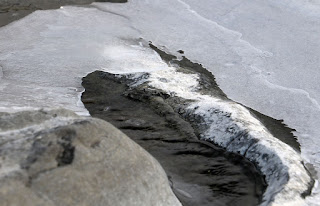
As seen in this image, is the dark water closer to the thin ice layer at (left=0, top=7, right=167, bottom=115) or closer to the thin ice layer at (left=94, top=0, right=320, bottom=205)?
the thin ice layer at (left=0, top=7, right=167, bottom=115)

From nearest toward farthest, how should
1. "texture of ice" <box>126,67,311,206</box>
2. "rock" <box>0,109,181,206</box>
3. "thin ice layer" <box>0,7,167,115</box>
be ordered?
"rock" <box>0,109,181,206</box>, "texture of ice" <box>126,67,311,206</box>, "thin ice layer" <box>0,7,167,115</box>

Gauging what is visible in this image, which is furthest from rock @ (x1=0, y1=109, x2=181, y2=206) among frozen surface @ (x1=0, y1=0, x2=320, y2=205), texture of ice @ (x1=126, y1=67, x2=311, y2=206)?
frozen surface @ (x1=0, y1=0, x2=320, y2=205)

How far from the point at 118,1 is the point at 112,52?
1.83m

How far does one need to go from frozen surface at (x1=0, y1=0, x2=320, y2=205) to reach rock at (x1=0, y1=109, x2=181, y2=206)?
1307 millimetres

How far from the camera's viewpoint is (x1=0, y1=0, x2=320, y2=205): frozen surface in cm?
417

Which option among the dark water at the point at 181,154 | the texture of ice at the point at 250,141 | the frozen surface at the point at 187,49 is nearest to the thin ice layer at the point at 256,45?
the frozen surface at the point at 187,49

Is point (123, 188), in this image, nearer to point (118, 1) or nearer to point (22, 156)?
point (22, 156)

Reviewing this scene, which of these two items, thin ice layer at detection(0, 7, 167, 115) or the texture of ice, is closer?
the texture of ice

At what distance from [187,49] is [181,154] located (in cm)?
211

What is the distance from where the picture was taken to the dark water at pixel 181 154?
297 centimetres

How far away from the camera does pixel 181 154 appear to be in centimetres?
335

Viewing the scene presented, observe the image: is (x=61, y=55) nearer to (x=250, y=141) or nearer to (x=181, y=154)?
(x=181, y=154)

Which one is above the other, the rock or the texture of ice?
the rock

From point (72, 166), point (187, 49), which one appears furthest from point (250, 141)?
point (187, 49)
